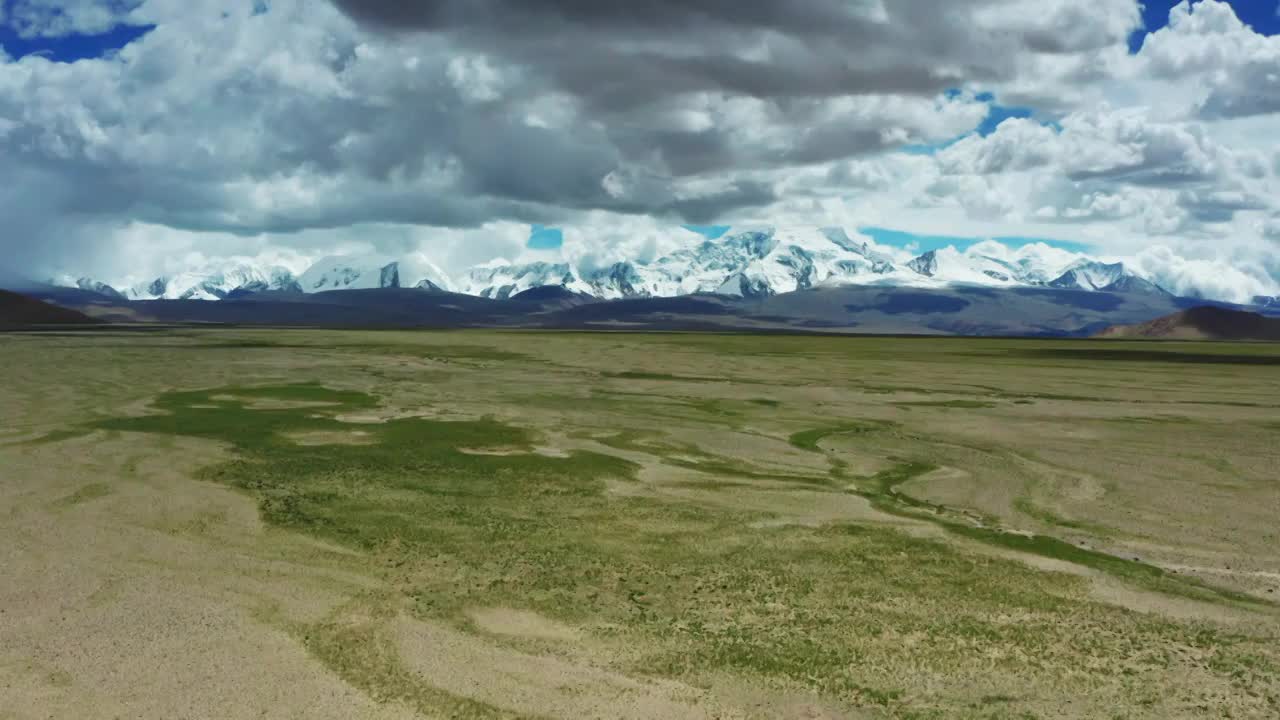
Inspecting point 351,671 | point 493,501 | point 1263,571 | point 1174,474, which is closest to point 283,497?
point 493,501

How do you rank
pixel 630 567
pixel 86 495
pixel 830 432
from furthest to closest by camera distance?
1. pixel 830 432
2. pixel 86 495
3. pixel 630 567

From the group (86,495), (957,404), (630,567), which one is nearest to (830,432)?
(957,404)

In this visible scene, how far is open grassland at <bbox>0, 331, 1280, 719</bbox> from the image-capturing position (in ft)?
52.1

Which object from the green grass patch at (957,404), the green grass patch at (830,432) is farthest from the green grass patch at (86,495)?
the green grass patch at (957,404)

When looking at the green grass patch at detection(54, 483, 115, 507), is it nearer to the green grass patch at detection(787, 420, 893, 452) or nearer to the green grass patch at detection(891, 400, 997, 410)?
the green grass patch at detection(787, 420, 893, 452)

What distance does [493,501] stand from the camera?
2938 cm

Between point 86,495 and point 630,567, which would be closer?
point 630,567

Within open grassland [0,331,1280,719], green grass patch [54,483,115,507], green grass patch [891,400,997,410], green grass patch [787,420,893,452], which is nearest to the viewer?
open grassland [0,331,1280,719]

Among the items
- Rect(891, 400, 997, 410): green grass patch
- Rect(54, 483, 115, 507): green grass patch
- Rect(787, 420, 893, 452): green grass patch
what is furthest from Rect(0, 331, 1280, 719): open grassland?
Rect(891, 400, 997, 410): green grass patch

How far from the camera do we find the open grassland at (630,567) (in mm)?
15891

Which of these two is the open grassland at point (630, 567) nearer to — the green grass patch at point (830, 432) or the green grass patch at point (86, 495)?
the green grass patch at point (86, 495)

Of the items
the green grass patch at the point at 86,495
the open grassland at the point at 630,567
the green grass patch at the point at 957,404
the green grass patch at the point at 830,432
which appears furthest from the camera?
the green grass patch at the point at 957,404

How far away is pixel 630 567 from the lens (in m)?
22.6

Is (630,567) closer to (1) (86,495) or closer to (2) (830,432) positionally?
(1) (86,495)
